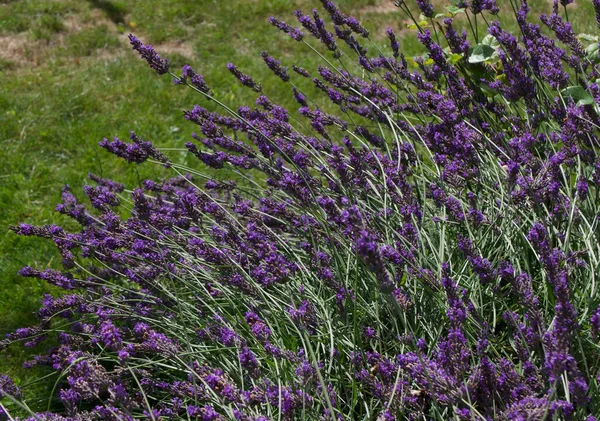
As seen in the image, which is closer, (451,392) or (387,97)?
(451,392)

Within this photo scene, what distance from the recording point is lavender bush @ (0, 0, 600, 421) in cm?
173

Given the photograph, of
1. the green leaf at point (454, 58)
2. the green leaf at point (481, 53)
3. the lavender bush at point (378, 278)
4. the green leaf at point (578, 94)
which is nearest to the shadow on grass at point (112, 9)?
the lavender bush at point (378, 278)

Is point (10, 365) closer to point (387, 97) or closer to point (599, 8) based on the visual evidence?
point (387, 97)

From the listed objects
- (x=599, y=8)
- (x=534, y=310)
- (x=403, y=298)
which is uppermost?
(x=599, y=8)

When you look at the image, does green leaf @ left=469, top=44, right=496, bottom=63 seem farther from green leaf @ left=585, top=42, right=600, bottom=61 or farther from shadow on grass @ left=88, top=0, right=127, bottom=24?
shadow on grass @ left=88, top=0, right=127, bottom=24

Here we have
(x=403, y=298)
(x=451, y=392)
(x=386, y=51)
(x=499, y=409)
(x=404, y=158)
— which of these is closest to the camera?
(x=451, y=392)

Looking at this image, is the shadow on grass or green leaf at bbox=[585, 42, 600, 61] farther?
the shadow on grass

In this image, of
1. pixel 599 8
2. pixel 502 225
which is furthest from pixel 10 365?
pixel 599 8

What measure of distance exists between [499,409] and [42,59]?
5.31 m

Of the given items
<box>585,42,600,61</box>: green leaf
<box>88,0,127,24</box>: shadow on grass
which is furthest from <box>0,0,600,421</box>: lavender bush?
<box>88,0,127,24</box>: shadow on grass

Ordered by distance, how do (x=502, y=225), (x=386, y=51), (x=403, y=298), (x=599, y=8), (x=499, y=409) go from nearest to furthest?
(x=499, y=409) → (x=403, y=298) → (x=502, y=225) → (x=599, y=8) → (x=386, y=51)

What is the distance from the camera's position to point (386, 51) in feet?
22.3

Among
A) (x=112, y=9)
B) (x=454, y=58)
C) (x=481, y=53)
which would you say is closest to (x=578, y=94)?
(x=481, y=53)

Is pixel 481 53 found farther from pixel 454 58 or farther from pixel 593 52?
pixel 593 52
